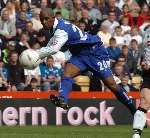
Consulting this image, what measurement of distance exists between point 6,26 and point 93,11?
3446 millimetres

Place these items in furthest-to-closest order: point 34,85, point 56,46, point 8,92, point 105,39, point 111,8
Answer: point 111,8 < point 105,39 < point 34,85 < point 8,92 < point 56,46

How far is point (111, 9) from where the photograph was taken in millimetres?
23641

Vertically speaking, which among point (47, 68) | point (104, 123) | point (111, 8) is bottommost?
point (104, 123)

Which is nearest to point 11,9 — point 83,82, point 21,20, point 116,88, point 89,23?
point 21,20

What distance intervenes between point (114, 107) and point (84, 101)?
0.78m

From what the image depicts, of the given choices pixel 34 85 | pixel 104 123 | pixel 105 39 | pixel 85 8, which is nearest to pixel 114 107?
pixel 104 123

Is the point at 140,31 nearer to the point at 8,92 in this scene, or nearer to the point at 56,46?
the point at 8,92

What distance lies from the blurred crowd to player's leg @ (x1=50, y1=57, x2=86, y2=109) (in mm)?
5454

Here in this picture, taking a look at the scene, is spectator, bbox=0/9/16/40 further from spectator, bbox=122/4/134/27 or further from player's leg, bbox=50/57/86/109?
player's leg, bbox=50/57/86/109

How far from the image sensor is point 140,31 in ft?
75.4

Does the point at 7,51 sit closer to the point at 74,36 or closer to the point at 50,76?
the point at 50,76

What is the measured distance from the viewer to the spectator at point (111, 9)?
77.9ft

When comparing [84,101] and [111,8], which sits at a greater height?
[111,8]

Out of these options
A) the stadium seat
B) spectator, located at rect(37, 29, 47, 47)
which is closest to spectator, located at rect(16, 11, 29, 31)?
spectator, located at rect(37, 29, 47, 47)
